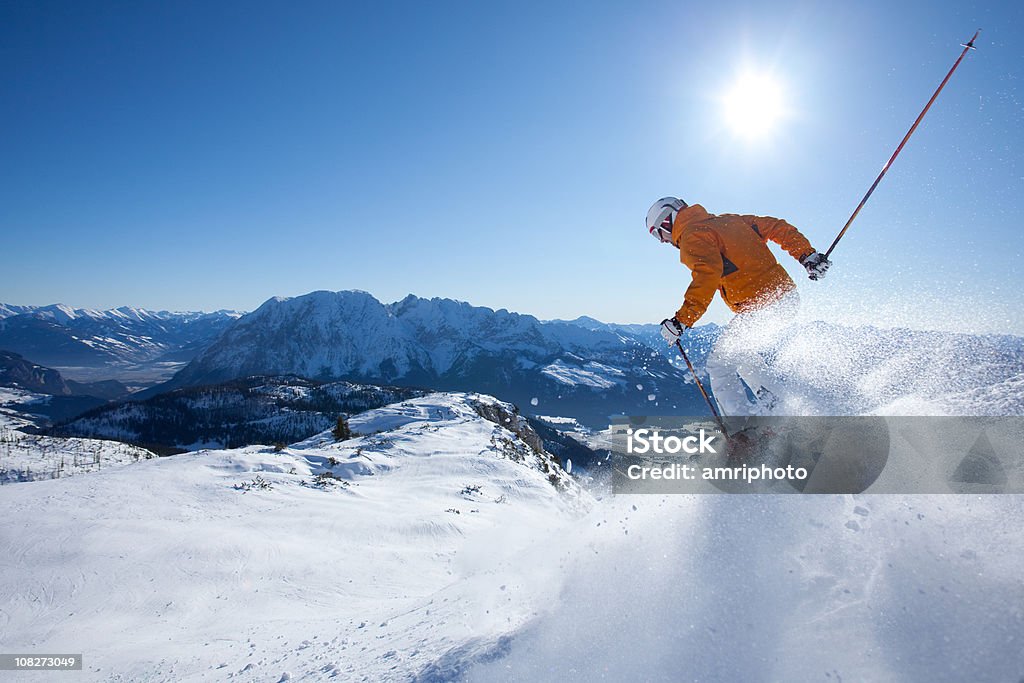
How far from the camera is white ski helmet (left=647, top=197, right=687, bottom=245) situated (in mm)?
7879

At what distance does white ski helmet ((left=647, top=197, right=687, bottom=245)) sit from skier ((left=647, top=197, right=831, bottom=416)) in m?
0.20

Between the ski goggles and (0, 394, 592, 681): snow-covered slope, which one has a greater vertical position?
the ski goggles

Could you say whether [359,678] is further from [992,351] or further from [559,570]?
[992,351]

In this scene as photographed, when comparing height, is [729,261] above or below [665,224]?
below

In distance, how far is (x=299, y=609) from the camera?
10.1 m

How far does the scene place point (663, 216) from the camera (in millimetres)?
7895

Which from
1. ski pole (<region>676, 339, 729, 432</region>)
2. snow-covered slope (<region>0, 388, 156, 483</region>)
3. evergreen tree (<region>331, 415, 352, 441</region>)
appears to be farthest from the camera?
snow-covered slope (<region>0, 388, 156, 483</region>)

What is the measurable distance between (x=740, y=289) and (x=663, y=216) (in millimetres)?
1750

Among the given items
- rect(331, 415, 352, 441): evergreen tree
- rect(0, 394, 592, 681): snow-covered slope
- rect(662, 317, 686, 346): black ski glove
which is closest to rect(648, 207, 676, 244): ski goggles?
rect(662, 317, 686, 346): black ski glove

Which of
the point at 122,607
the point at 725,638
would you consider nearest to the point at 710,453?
the point at 725,638

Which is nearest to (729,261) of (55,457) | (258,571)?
(258,571)

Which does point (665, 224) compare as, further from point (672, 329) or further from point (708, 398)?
point (708, 398)

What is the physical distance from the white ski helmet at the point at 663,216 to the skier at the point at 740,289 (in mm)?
201

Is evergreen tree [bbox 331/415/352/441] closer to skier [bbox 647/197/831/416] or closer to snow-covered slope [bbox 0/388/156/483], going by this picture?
skier [bbox 647/197/831/416]
